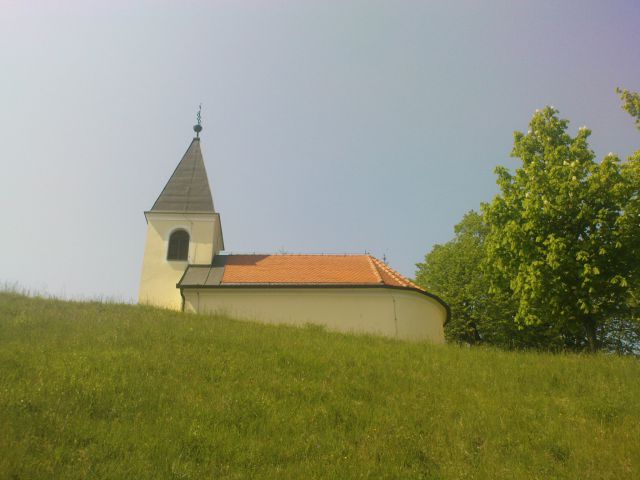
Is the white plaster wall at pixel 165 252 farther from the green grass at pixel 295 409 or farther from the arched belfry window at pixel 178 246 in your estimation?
the green grass at pixel 295 409

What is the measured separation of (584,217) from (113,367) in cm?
1542

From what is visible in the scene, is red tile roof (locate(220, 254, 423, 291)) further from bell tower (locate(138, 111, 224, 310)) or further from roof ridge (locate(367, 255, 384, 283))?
bell tower (locate(138, 111, 224, 310))

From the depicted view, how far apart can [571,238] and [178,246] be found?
59.5 feet

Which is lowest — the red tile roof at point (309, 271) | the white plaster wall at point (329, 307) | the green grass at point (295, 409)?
the green grass at point (295, 409)

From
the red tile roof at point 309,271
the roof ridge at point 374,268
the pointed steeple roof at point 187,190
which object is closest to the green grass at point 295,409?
the roof ridge at point 374,268

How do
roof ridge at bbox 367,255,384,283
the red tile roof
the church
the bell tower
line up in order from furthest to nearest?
the bell tower
the red tile roof
roof ridge at bbox 367,255,384,283
the church

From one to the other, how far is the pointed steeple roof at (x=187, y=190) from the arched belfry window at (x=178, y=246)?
1.35 meters

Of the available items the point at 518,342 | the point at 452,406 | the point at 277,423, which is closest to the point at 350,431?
the point at 277,423

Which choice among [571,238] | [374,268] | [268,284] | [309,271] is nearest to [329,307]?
[309,271]

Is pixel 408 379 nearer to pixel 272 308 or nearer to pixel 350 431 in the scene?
pixel 350 431

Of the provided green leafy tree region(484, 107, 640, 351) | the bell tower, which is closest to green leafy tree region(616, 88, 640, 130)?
green leafy tree region(484, 107, 640, 351)

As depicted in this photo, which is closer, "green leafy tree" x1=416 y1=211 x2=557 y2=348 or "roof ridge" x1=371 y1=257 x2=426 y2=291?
"roof ridge" x1=371 y1=257 x2=426 y2=291

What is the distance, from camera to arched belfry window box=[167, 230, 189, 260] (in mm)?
27203

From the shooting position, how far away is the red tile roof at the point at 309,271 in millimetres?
24250
